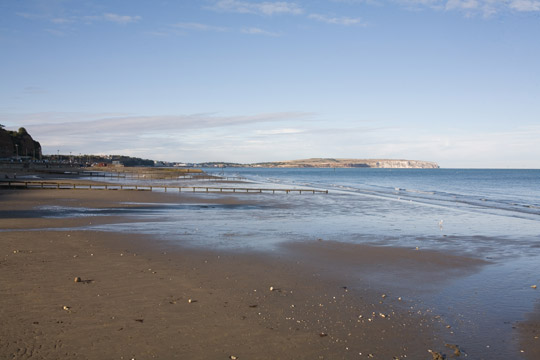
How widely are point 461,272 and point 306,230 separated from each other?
9.49 m

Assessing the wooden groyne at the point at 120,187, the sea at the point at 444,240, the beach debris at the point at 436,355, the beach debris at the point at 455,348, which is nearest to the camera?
the beach debris at the point at 436,355

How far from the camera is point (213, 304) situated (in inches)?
360

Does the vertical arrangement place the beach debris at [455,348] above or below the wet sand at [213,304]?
below

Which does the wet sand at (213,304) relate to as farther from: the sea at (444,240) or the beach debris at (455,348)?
the sea at (444,240)

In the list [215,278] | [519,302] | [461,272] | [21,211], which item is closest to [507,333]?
[519,302]

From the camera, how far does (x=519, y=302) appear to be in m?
9.79

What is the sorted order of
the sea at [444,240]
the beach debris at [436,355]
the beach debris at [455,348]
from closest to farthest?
the beach debris at [436,355], the beach debris at [455,348], the sea at [444,240]

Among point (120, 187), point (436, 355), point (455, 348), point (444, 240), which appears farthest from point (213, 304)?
point (120, 187)

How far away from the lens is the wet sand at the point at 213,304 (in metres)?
7.00

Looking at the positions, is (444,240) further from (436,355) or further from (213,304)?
(213,304)

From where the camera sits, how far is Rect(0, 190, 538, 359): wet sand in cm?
700

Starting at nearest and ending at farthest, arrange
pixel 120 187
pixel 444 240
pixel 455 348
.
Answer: pixel 455 348 < pixel 444 240 < pixel 120 187

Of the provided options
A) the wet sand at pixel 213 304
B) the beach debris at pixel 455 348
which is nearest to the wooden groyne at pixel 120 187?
the wet sand at pixel 213 304

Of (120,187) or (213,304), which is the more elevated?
(120,187)
